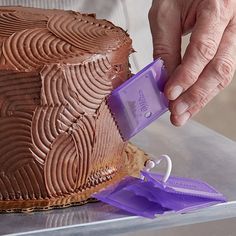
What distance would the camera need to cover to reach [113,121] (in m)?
0.95

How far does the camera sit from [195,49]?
0.97 m

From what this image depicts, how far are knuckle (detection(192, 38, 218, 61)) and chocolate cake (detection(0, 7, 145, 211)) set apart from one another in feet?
0.31

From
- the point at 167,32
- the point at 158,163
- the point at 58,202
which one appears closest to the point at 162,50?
the point at 167,32

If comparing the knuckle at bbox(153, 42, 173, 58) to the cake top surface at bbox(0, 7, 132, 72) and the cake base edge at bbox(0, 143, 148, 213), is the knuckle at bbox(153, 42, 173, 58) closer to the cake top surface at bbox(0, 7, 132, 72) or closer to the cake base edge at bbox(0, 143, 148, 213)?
the cake top surface at bbox(0, 7, 132, 72)

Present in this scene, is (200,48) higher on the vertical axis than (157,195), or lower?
higher

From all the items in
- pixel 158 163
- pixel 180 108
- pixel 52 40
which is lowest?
pixel 158 163

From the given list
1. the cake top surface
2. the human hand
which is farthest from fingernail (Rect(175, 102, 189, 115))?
the cake top surface

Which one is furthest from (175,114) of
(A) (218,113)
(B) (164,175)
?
(A) (218,113)

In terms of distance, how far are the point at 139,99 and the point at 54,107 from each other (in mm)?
123

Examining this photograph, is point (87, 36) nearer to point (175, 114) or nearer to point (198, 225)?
point (175, 114)

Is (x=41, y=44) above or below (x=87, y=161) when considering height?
above

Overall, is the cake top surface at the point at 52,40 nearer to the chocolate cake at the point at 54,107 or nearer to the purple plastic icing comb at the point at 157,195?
the chocolate cake at the point at 54,107

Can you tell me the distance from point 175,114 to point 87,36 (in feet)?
0.55

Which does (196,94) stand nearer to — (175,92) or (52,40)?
(175,92)
